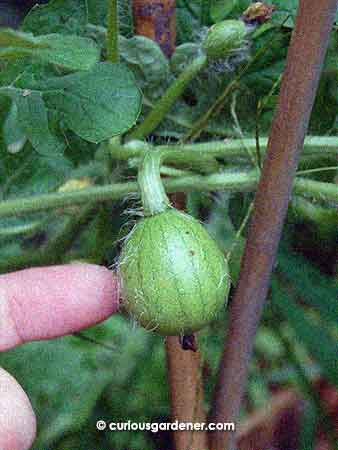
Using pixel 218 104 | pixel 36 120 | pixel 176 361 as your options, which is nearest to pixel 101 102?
pixel 36 120

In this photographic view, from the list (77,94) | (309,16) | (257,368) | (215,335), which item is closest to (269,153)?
(309,16)

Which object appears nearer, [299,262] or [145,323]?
[145,323]

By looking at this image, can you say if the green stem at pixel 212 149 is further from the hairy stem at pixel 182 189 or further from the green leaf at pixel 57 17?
the green leaf at pixel 57 17

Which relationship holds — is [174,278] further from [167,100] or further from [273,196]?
[167,100]

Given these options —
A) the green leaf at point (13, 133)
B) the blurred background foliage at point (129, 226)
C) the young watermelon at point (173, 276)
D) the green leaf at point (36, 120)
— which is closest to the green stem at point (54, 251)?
the blurred background foliage at point (129, 226)

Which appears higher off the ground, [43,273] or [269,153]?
[269,153]

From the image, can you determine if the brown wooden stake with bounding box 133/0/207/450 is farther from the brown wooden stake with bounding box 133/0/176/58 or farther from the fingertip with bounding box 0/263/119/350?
the fingertip with bounding box 0/263/119/350

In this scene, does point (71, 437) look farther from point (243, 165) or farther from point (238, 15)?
point (238, 15)

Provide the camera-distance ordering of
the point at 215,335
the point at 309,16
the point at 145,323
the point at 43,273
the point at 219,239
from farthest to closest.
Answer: the point at 215,335
the point at 219,239
the point at 43,273
the point at 145,323
the point at 309,16
